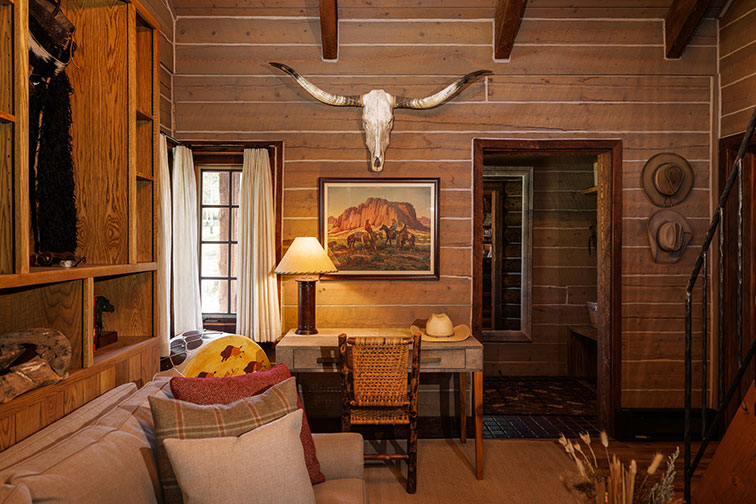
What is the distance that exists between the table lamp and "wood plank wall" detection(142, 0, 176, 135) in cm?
120

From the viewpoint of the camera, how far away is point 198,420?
1687 mm

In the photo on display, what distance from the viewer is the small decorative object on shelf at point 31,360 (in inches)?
61.9

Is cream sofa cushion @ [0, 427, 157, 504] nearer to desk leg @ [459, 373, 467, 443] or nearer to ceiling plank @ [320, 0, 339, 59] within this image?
desk leg @ [459, 373, 467, 443]

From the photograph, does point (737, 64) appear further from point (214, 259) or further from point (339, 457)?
point (214, 259)

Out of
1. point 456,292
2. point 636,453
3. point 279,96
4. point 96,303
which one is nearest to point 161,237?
point 96,303

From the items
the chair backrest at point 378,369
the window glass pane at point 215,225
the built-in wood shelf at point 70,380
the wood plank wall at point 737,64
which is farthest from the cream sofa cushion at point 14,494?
the wood plank wall at point 737,64

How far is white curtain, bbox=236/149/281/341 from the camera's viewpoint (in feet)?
12.2

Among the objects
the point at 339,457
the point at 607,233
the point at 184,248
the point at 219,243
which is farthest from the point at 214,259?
the point at 607,233

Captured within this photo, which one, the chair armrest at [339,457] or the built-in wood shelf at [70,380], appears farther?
the chair armrest at [339,457]

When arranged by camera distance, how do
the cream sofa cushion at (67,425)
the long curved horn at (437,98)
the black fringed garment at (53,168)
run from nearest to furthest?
the cream sofa cushion at (67,425) → the black fringed garment at (53,168) → the long curved horn at (437,98)

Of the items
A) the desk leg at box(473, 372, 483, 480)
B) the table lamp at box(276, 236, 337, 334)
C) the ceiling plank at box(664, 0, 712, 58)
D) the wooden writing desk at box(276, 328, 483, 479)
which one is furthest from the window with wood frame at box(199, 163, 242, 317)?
the ceiling plank at box(664, 0, 712, 58)

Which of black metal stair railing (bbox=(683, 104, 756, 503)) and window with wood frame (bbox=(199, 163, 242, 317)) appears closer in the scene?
black metal stair railing (bbox=(683, 104, 756, 503))

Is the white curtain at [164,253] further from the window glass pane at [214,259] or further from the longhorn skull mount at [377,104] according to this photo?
the longhorn skull mount at [377,104]

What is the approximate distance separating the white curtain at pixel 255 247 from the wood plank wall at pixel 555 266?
2673 millimetres
